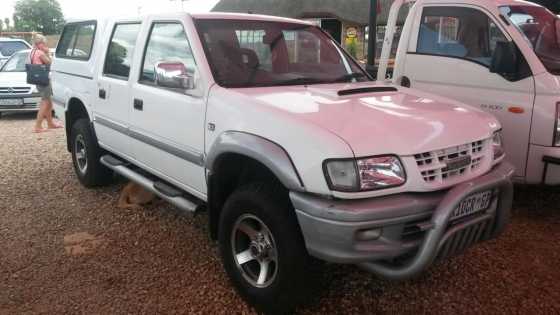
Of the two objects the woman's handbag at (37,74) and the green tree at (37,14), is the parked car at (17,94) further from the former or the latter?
the green tree at (37,14)

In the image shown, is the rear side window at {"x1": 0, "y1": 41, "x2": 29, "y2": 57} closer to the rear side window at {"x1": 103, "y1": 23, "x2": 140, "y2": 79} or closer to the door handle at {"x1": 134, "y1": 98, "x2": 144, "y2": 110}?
the rear side window at {"x1": 103, "y1": 23, "x2": 140, "y2": 79}

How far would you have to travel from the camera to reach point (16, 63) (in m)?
11.1

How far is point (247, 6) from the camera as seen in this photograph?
75.4 feet

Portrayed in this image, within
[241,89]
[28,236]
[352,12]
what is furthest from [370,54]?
[352,12]

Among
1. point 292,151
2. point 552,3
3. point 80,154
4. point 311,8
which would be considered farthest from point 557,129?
point 311,8

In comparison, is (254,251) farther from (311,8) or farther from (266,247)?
(311,8)

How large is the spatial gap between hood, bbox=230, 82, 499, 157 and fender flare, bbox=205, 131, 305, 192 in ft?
0.70

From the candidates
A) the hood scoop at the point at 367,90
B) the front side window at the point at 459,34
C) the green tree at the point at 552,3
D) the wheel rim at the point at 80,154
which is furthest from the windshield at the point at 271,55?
the green tree at the point at 552,3

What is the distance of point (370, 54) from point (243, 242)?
15.6 feet

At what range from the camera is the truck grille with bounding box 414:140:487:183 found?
8.07 feet

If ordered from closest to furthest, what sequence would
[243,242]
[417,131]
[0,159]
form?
[417,131] < [243,242] < [0,159]

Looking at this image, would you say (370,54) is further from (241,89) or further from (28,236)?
(28,236)

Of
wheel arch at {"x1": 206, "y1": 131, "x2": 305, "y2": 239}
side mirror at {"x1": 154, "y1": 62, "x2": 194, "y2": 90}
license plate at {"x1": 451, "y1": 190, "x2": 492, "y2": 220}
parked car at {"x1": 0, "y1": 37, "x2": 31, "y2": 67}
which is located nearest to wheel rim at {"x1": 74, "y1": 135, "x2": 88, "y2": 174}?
side mirror at {"x1": 154, "y1": 62, "x2": 194, "y2": 90}

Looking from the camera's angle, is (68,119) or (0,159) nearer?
(68,119)
